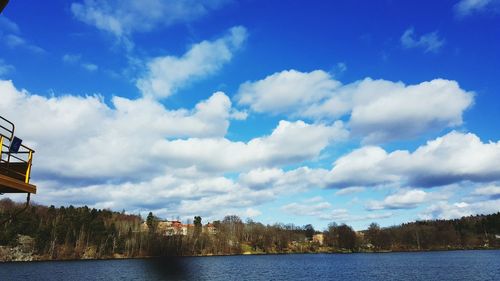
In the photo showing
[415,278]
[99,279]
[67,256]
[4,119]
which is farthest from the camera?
[67,256]

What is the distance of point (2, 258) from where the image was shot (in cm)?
18188

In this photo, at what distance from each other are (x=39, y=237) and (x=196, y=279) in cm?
13277

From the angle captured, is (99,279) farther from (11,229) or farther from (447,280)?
(11,229)

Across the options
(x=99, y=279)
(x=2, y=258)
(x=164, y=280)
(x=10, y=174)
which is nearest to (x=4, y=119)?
(x=10, y=174)

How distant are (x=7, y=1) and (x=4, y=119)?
4.79 meters

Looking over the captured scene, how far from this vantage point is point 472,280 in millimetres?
82938

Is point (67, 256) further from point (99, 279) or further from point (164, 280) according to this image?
point (164, 280)

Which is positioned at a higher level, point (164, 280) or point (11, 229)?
point (11, 229)

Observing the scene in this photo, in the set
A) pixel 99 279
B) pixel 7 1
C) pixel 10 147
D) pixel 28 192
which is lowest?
pixel 99 279

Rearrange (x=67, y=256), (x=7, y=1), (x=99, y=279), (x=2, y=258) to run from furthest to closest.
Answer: (x=67, y=256), (x=2, y=258), (x=99, y=279), (x=7, y=1)

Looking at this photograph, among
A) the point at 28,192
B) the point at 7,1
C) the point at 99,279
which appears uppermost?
the point at 7,1

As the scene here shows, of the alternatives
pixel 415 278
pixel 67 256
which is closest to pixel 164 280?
pixel 415 278

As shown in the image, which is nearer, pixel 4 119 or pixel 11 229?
pixel 4 119

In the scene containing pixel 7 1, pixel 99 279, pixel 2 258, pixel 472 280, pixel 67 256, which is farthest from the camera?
pixel 67 256
